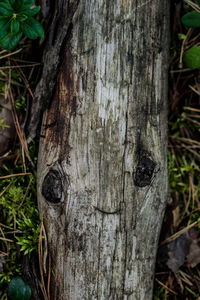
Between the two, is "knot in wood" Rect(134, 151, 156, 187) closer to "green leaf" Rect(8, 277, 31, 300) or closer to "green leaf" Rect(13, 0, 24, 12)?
"green leaf" Rect(8, 277, 31, 300)

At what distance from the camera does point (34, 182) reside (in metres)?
2.41

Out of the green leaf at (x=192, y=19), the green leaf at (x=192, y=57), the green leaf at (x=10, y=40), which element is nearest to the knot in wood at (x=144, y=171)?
the green leaf at (x=192, y=57)

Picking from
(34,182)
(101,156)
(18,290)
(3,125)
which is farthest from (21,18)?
(18,290)

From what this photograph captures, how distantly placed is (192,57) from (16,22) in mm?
1541

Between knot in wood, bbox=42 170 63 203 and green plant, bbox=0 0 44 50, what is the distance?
110 cm

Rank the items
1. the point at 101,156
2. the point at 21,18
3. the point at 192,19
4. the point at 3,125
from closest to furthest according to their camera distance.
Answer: the point at 101,156 < the point at 21,18 < the point at 192,19 < the point at 3,125

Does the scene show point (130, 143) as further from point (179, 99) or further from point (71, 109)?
point (179, 99)

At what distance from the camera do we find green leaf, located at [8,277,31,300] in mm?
2111

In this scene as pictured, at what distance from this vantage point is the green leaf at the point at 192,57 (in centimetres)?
234

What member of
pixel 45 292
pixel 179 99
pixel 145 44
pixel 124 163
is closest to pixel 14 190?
pixel 45 292

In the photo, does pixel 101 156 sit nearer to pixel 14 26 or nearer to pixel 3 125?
pixel 3 125

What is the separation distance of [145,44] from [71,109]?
78 cm

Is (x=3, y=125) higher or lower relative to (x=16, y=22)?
lower

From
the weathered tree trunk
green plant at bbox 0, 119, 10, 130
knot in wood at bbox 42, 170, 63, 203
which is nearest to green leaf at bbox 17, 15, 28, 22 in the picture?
the weathered tree trunk
